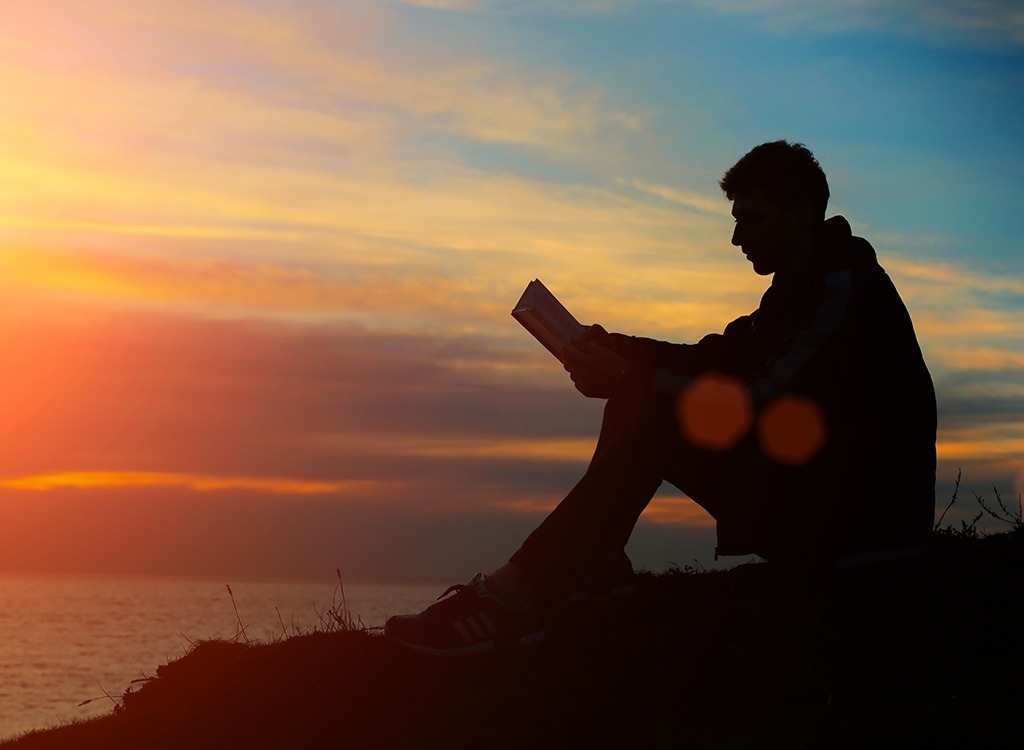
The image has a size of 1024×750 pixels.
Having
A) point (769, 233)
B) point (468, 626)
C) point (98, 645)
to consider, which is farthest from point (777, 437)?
point (98, 645)

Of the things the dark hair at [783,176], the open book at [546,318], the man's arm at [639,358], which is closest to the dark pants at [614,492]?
the man's arm at [639,358]

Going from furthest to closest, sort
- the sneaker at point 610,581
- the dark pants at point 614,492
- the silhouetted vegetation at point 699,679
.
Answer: the sneaker at point 610,581, the dark pants at point 614,492, the silhouetted vegetation at point 699,679

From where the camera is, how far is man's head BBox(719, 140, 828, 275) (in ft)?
18.0

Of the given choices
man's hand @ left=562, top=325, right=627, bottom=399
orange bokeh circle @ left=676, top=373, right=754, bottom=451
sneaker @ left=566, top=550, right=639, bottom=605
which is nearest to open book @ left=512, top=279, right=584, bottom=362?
man's hand @ left=562, top=325, right=627, bottom=399

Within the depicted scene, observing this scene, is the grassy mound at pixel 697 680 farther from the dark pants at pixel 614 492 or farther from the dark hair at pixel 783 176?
the dark hair at pixel 783 176

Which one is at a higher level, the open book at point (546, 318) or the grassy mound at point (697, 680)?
the open book at point (546, 318)

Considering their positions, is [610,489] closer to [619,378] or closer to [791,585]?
[619,378]

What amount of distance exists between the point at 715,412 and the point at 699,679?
1.50 meters

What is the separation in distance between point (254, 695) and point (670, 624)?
8.58ft

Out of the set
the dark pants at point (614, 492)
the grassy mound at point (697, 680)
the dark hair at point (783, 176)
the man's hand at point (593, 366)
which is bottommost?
the grassy mound at point (697, 680)

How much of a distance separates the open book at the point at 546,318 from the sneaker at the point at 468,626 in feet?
4.36

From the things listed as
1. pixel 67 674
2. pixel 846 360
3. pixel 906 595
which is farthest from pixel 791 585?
pixel 67 674

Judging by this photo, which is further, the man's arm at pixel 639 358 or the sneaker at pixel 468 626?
the sneaker at pixel 468 626

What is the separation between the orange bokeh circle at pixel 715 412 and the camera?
518 centimetres
